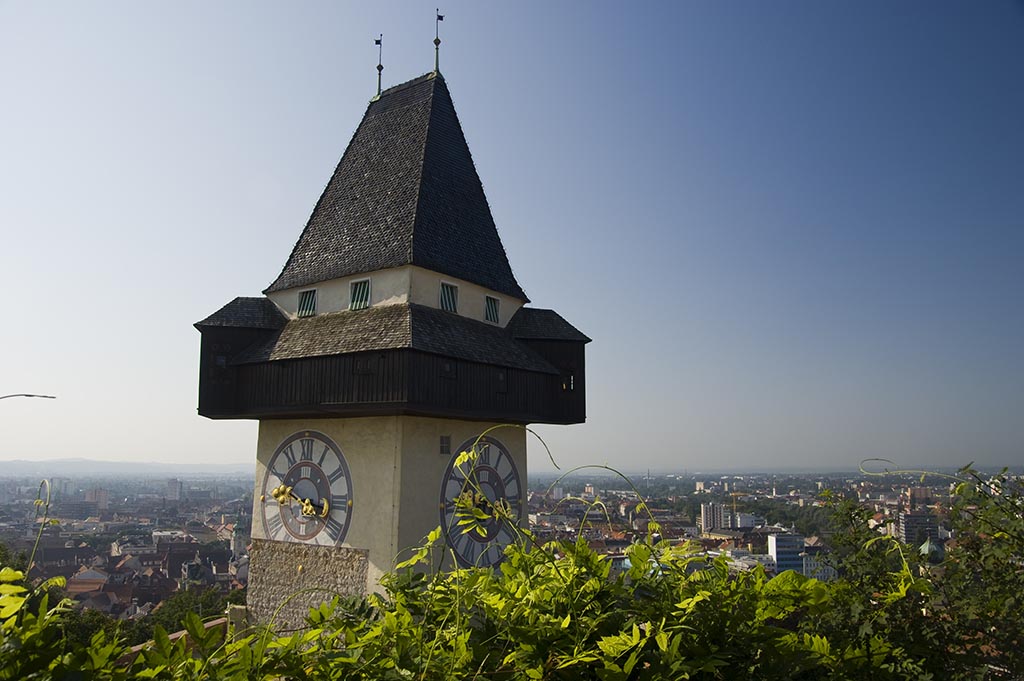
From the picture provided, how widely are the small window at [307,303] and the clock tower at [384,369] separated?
21 millimetres

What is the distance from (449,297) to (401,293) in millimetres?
851

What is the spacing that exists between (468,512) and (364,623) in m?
0.38

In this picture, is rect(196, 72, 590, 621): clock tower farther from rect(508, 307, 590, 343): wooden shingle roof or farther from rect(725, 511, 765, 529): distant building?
rect(725, 511, 765, 529): distant building

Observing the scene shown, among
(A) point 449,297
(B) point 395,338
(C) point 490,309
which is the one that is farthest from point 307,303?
(C) point 490,309

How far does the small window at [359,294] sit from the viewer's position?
32.5ft

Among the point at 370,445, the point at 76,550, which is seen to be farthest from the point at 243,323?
the point at 76,550

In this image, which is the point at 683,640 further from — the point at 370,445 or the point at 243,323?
the point at 243,323

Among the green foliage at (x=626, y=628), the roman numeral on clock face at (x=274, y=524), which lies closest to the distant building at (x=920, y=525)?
the green foliage at (x=626, y=628)

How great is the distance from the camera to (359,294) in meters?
10.0

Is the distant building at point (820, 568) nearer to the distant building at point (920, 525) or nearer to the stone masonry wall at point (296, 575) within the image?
the distant building at point (920, 525)

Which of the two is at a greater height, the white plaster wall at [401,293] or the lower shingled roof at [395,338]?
the white plaster wall at [401,293]

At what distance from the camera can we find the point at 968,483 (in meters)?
2.16

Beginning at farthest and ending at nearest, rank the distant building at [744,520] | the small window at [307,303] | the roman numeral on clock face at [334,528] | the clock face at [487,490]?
the distant building at [744,520] → the small window at [307,303] → the clock face at [487,490] → the roman numeral on clock face at [334,528]

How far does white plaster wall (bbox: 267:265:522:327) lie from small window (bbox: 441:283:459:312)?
0.07 metres
